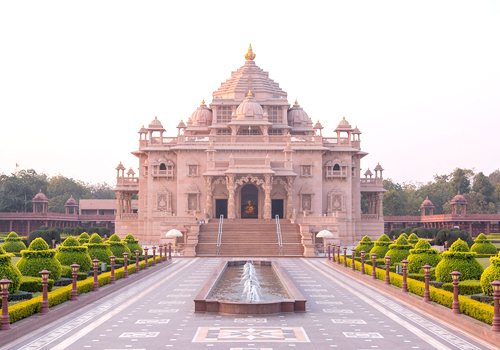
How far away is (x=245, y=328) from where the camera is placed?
43.2 feet

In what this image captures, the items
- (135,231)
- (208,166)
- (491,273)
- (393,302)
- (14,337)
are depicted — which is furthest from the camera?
(135,231)

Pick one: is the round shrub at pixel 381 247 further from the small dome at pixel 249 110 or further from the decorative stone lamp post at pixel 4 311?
the small dome at pixel 249 110

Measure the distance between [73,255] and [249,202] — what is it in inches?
1197

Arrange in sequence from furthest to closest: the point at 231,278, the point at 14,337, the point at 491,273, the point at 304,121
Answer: the point at 304,121
the point at 231,278
the point at 491,273
the point at 14,337

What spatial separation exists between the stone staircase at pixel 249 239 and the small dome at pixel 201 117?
48.6ft

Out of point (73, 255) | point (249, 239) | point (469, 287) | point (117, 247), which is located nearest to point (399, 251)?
point (469, 287)

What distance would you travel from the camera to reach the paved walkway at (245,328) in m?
11.8

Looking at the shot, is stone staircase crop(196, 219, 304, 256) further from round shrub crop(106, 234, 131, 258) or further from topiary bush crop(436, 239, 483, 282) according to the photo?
topiary bush crop(436, 239, 483, 282)

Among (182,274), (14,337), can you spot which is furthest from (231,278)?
(14,337)

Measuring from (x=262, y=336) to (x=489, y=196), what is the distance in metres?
78.3

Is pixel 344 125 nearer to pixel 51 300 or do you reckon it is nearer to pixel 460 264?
pixel 460 264

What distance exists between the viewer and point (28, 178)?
→ 3221 inches

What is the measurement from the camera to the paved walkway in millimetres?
11758

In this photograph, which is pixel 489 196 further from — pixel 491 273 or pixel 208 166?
pixel 491 273
